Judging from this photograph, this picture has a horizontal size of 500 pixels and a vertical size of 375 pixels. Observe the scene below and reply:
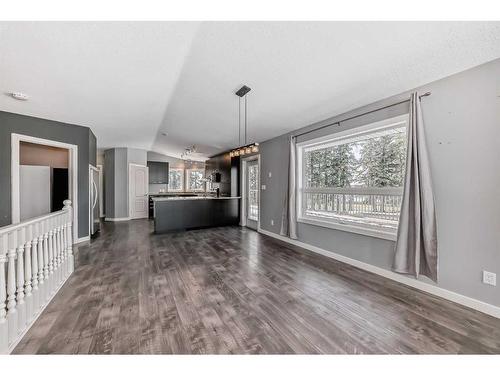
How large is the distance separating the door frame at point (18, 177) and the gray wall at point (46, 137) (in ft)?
0.15

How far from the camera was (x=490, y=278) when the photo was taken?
207 centimetres

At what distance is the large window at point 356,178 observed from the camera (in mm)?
2924

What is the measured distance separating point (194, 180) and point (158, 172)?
174 centimetres

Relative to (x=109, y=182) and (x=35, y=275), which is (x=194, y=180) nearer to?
(x=109, y=182)

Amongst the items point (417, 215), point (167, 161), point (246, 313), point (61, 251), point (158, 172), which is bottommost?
point (246, 313)

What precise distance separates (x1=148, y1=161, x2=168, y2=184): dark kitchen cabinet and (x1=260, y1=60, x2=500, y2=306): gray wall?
8.49 metres

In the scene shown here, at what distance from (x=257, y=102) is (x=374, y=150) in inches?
76.1

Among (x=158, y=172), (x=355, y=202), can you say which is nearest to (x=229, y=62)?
(x=355, y=202)

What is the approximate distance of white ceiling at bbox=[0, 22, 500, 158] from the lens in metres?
1.82

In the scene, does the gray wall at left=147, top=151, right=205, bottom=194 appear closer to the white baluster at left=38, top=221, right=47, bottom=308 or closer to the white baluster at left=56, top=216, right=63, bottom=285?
the white baluster at left=56, top=216, right=63, bottom=285

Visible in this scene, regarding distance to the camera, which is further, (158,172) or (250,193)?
(158,172)

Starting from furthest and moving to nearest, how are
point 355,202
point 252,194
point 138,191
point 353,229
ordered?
point 138,191 → point 252,194 → point 355,202 → point 353,229

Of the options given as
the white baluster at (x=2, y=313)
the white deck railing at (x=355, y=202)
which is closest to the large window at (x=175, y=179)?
the white deck railing at (x=355, y=202)

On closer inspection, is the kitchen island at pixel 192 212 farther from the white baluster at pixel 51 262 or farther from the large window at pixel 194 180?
the large window at pixel 194 180
